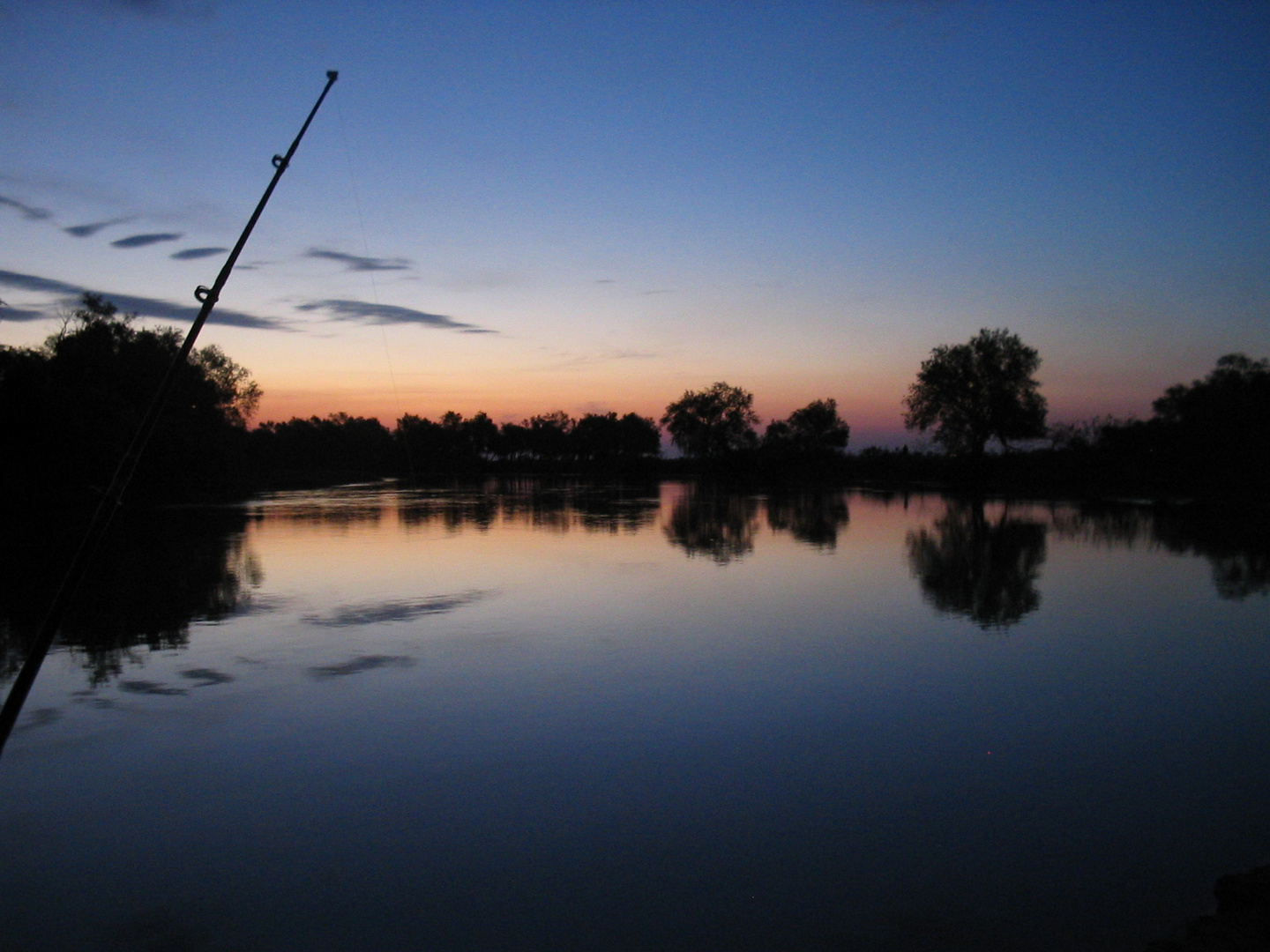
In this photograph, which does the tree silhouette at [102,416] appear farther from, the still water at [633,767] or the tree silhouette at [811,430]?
the tree silhouette at [811,430]

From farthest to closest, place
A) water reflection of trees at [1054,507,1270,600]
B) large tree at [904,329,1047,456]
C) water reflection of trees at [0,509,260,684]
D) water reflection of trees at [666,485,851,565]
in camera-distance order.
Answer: large tree at [904,329,1047,456] → water reflection of trees at [666,485,851,565] → water reflection of trees at [1054,507,1270,600] → water reflection of trees at [0,509,260,684]

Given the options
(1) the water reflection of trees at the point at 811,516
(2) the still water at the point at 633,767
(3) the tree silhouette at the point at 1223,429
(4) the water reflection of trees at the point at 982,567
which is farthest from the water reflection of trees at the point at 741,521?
(3) the tree silhouette at the point at 1223,429

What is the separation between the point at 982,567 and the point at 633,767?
1456cm

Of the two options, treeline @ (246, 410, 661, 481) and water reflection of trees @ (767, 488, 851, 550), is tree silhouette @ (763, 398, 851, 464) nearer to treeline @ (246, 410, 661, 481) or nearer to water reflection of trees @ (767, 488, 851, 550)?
treeline @ (246, 410, 661, 481)

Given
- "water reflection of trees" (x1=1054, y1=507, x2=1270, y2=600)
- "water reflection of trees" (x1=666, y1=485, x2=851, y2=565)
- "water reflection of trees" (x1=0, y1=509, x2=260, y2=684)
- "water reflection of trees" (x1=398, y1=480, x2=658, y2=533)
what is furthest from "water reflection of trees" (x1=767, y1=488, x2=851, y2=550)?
"water reflection of trees" (x1=0, y1=509, x2=260, y2=684)

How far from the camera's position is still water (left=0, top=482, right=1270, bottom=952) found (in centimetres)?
502

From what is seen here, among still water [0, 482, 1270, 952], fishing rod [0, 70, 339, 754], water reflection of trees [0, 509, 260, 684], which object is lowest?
still water [0, 482, 1270, 952]

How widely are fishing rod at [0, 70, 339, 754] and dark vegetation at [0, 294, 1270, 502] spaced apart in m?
20.3

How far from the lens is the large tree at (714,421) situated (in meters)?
118

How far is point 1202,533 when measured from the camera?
90.0 feet

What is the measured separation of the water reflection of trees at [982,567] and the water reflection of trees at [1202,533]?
2278 mm

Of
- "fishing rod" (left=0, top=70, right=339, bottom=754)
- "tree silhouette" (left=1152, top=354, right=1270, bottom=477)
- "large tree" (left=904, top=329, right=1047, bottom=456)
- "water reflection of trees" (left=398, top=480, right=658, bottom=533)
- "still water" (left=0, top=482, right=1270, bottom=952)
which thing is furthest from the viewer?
"large tree" (left=904, top=329, right=1047, bottom=456)

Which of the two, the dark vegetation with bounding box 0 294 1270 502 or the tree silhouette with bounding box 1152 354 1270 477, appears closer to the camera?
the dark vegetation with bounding box 0 294 1270 502

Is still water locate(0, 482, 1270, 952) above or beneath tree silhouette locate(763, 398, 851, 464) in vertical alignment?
beneath
